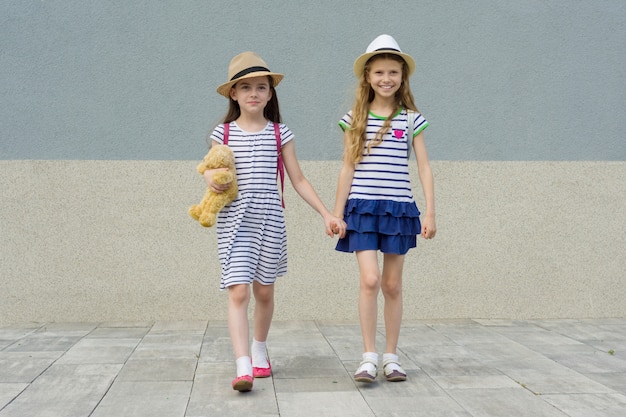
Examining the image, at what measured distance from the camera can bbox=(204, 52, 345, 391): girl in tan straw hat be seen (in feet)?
14.4

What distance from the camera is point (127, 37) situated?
20.9 ft

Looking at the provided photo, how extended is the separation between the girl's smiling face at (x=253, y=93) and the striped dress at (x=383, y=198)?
1.98 ft

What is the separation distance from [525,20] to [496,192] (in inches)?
54.7

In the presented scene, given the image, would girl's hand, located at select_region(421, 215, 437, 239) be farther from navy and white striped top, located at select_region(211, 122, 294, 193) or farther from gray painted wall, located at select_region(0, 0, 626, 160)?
gray painted wall, located at select_region(0, 0, 626, 160)

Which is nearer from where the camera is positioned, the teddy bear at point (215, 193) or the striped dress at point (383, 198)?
the teddy bear at point (215, 193)

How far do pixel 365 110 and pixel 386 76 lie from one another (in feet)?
0.74

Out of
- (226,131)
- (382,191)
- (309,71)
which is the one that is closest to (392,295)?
(382,191)

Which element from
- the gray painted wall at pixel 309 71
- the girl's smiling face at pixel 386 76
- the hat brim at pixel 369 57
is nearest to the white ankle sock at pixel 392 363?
the girl's smiling face at pixel 386 76

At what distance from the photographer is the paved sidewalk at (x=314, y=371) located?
4.01 meters

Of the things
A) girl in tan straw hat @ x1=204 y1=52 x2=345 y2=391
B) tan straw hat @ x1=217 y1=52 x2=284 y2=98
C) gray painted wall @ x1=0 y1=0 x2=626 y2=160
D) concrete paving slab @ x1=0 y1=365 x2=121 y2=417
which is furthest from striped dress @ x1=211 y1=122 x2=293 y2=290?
gray painted wall @ x1=0 y1=0 x2=626 y2=160

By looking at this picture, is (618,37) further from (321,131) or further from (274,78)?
(274,78)

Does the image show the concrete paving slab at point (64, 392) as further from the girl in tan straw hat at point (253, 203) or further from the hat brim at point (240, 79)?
the hat brim at point (240, 79)

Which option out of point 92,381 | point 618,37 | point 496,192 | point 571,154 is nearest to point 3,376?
point 92,381

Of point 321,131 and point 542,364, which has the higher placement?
point 321,131
